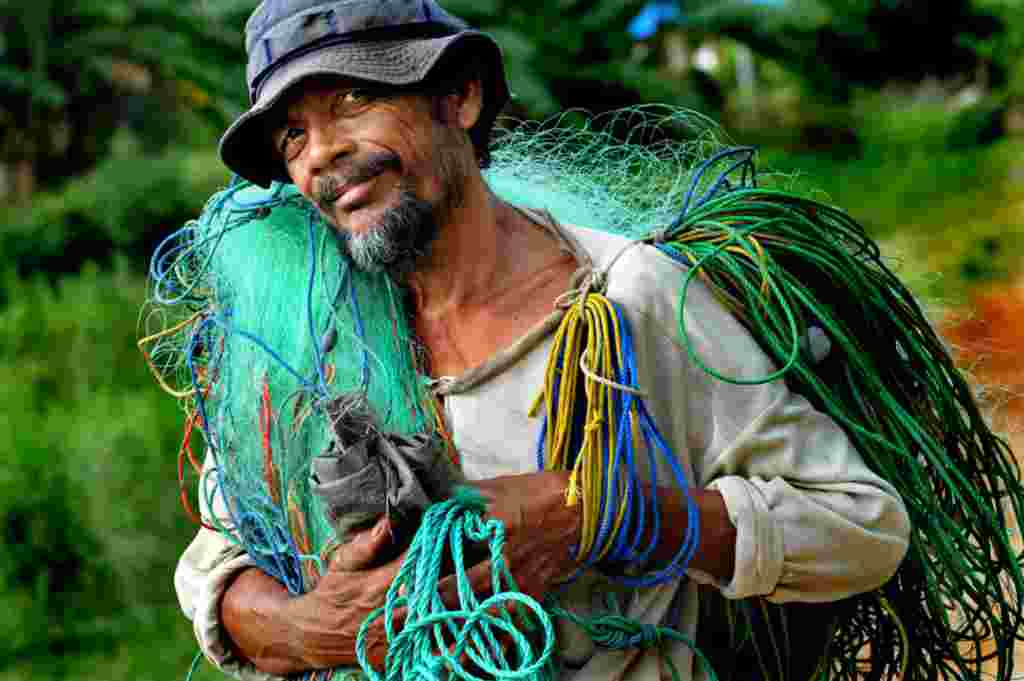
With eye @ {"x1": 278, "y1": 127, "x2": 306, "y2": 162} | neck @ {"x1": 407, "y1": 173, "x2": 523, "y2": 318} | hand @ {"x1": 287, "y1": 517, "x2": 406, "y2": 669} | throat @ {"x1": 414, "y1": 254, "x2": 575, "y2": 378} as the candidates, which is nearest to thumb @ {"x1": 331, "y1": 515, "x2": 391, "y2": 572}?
hand @ {"x1": 287, "y1": 517, "x2": 406, "y2": 669}

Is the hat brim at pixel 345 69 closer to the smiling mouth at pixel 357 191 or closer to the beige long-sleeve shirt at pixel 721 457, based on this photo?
the smiling mouth at pixel 357 191

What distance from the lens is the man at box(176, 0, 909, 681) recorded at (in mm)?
2287

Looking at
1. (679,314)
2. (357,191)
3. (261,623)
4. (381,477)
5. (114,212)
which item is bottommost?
(114,212)

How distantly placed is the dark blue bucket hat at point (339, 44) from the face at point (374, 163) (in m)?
0.05

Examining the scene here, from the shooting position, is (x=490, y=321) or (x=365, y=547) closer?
(x=365, y=547)

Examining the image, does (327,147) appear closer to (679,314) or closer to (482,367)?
(482,367)

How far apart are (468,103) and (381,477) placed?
793 mm

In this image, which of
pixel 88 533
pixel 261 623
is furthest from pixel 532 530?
pixel 88 533

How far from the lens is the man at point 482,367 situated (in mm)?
2287

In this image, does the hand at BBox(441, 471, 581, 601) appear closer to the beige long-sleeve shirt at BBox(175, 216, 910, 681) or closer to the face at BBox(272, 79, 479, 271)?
the beige long-sleeve shirt at BBox(175, 216, 910, 681)

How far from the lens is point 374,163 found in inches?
95.8

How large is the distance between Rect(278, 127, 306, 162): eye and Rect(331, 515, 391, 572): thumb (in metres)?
0.69

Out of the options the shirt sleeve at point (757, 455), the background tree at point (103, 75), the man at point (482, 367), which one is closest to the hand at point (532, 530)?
the man at point (482, 367)

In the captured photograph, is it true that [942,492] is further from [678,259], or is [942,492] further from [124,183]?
[124,183]
